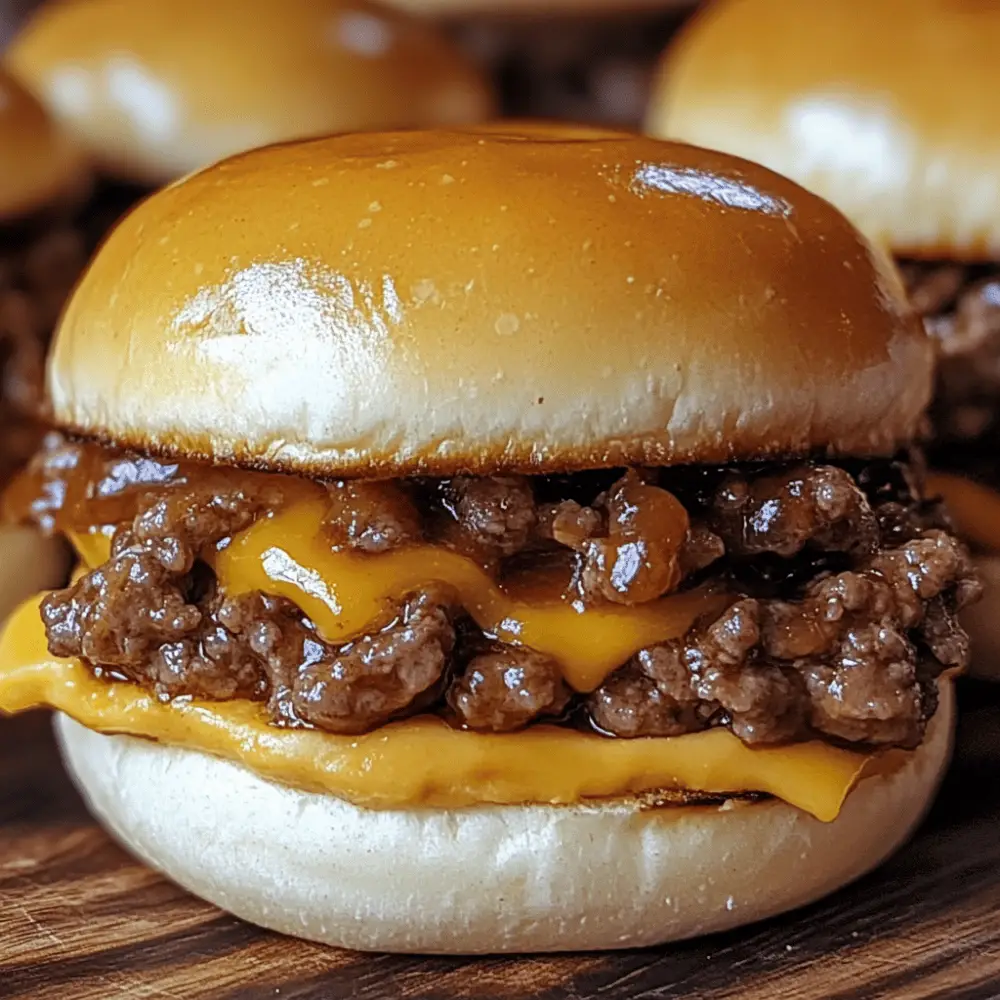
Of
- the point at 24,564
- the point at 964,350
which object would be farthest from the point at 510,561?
the point at 964,350

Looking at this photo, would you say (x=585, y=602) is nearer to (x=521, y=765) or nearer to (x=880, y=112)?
(x=521, y=765)

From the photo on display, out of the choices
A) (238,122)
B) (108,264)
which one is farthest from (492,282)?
(238,122)

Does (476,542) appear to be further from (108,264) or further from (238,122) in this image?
(238,122)

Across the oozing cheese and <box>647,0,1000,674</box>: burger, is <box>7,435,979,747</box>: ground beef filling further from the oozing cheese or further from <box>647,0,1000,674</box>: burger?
<box>647,0,1000,674</box>: burger

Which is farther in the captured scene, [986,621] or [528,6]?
[528,6]

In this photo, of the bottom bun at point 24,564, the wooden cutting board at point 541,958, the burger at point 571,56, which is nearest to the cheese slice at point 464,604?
the wooden cutting board at point 541,958

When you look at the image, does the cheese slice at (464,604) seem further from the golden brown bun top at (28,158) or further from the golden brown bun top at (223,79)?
the golden brown bun top at (223,79)
